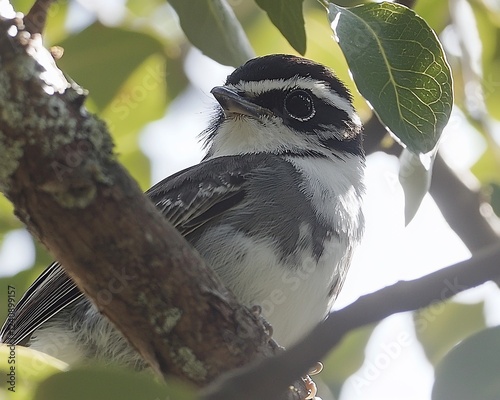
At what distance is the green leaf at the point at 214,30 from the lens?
3791mm

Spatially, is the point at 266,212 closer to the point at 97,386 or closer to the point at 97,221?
the point at 97,221

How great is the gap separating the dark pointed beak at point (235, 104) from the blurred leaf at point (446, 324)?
1521mm

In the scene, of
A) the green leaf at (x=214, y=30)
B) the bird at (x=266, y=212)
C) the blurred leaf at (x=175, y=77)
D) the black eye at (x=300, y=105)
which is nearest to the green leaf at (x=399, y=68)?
the green leaf at (x=214, y=30)

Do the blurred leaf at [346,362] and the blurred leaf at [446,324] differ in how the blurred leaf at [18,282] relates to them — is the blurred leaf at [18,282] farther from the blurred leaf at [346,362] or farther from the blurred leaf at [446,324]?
the blurred leaf at [446,324]

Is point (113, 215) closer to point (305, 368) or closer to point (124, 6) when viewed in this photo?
point (305, 368)

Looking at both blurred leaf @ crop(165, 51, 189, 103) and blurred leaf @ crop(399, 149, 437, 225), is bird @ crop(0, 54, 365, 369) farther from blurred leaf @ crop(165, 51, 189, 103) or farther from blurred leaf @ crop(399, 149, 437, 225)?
blurred leaf @ crop(399, 149, 437, 225)

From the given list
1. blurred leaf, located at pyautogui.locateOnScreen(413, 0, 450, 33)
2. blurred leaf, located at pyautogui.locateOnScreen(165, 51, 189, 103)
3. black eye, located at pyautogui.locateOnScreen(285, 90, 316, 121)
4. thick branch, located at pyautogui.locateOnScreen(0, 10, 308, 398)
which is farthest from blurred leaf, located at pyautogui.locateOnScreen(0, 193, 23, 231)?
blurred leaf, located at pyautogui.locateOnScreen(413, 0, 450, 33)

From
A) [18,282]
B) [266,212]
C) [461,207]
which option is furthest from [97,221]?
[461,207]

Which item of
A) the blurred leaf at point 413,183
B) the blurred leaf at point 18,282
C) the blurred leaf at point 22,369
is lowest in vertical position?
the blurred leaf at point 18,282

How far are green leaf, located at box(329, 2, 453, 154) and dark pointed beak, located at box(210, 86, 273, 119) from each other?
69.4 inches

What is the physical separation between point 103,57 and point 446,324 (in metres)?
2.54

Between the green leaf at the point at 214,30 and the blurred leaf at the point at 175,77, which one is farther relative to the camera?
the blurred leaf at the point at 175,77

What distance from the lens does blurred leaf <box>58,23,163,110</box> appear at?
4.87 metres

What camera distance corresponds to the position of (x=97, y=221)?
2514mm
